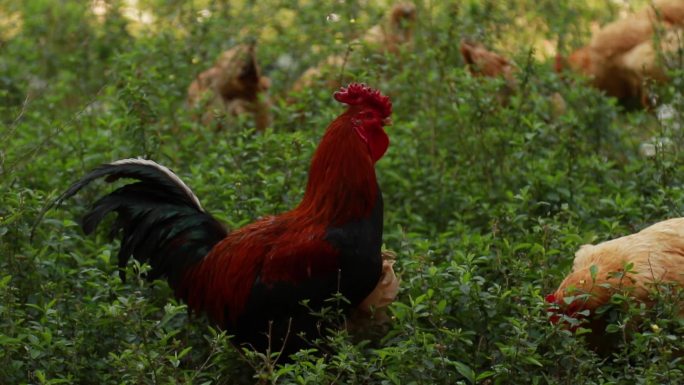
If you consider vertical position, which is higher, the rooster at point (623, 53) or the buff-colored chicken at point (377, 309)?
the rooster at point (623, 53)

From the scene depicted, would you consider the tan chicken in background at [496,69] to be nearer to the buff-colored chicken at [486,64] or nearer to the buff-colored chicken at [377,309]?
the buff-colored chicken at [486,64]

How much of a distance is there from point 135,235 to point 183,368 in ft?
2.17

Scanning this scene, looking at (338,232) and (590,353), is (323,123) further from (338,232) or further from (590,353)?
(590,353)

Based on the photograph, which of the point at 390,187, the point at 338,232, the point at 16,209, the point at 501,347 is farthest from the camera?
the point at 390,187

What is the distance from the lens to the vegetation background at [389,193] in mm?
4445

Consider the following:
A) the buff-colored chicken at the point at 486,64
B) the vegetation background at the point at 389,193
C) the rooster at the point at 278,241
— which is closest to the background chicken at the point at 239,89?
the vegetation background at the point at 389,193

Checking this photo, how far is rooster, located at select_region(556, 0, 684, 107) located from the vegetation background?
525mm

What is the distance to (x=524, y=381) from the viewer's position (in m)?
4.50

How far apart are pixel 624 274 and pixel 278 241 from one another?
1464 millimetres

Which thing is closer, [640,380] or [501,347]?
[640,380]

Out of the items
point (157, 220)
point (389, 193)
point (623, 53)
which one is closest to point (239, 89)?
point (389, 193)

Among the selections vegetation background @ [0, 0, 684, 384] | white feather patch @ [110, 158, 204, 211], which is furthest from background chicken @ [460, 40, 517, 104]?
white feather patch @ [110, 158, 204, 211]

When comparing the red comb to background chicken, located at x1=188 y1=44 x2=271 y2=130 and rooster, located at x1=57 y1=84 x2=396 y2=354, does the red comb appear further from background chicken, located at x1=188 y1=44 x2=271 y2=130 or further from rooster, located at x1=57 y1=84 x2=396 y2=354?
background chicken, located at x1=188 y1=44 x2=271 y2=130

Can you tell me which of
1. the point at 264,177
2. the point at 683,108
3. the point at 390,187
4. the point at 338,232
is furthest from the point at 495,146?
the point at 338,232
